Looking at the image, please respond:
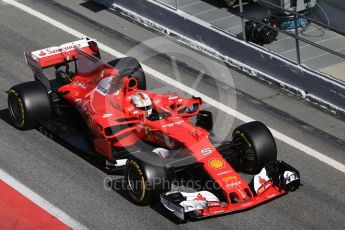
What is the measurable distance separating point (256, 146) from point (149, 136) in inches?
64.4

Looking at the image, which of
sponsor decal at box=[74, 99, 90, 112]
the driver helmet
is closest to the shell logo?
the driver helmet

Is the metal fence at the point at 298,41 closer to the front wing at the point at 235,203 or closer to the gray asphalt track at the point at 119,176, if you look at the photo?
the gray asphalt track at the point at 119,176

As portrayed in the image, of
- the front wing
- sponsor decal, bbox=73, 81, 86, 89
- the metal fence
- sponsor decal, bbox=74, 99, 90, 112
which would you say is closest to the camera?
the front wing

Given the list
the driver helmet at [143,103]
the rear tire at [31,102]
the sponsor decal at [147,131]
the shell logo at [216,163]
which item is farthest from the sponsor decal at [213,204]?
the rear tire at [31,102]

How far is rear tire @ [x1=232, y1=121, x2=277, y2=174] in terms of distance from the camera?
12.5m

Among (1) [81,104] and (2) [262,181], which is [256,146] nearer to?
(2) [262,181]

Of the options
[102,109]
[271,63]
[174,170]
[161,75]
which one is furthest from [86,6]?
[174,170]

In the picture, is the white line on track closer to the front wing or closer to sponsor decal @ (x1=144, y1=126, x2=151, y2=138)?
the front wing

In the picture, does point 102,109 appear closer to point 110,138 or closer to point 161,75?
point 110,138

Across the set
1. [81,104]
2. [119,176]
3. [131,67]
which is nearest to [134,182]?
[119,176]

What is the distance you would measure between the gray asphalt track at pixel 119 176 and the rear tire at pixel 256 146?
65cm

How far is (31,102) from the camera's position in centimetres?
1353

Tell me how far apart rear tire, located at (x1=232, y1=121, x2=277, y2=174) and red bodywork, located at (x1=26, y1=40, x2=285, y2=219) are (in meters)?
0.50

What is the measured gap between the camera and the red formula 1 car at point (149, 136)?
11812 mm
